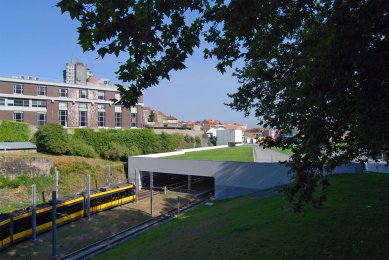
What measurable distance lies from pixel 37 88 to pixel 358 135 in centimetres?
5249

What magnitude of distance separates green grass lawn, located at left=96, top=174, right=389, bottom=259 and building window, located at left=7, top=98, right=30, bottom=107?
122ft

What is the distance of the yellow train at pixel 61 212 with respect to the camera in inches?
868

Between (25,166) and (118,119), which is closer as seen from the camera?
(25,166)

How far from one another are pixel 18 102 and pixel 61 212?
28.7m

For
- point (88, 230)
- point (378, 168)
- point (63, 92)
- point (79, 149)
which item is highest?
point (63, 92)

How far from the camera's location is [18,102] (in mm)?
49312

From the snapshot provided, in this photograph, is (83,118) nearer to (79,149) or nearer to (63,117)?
(63,117)

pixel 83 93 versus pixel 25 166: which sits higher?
pixel 83 93

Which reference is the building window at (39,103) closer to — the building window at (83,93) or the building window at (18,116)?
the building window at (18,116)

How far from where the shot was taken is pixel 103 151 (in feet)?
161

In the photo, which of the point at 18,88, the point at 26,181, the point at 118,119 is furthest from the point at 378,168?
the point at 18,88

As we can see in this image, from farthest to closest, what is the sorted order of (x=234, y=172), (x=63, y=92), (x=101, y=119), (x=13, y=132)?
(x=101, y=119), (x=63, y=92), (x=13, y=132), (x=234, y=172)

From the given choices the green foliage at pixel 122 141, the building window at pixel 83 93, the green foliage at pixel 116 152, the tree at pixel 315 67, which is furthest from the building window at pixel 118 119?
the tree at pixel 315 67

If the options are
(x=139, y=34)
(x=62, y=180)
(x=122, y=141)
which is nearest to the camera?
(x=139, y=34)
